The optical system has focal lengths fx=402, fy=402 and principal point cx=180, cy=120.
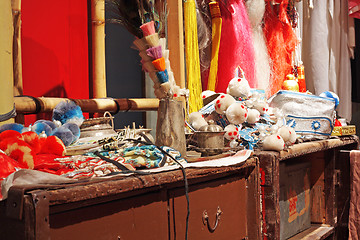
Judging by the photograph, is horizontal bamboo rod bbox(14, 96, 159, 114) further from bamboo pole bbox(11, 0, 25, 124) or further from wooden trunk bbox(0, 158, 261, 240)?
wooden trunk bbox(0, 158, 261, 240)

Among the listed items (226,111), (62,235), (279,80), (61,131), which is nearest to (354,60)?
(279,80)

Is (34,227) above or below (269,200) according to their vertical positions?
above

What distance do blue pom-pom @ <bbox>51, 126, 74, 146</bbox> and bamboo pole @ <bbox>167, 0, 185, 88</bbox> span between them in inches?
24.7

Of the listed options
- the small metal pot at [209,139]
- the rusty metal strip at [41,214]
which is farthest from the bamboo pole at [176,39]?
the rusty metal strip at [41,214]

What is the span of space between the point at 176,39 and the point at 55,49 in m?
0.43

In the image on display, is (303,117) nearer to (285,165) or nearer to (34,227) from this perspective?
(285,165)

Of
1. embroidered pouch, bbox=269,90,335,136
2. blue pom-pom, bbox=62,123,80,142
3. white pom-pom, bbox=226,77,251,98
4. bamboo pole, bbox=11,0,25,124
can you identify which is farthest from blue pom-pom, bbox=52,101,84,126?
embroidered pouch, bbox=269,90,335,136

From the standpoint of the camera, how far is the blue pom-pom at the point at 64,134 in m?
0.82

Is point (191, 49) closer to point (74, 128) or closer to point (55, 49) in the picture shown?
point (55, 49)

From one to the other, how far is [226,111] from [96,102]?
0.39 metres

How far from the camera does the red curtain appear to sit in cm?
112

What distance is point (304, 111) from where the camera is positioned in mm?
1636

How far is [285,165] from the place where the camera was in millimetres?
1518

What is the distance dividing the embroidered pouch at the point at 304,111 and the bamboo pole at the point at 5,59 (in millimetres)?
1110
